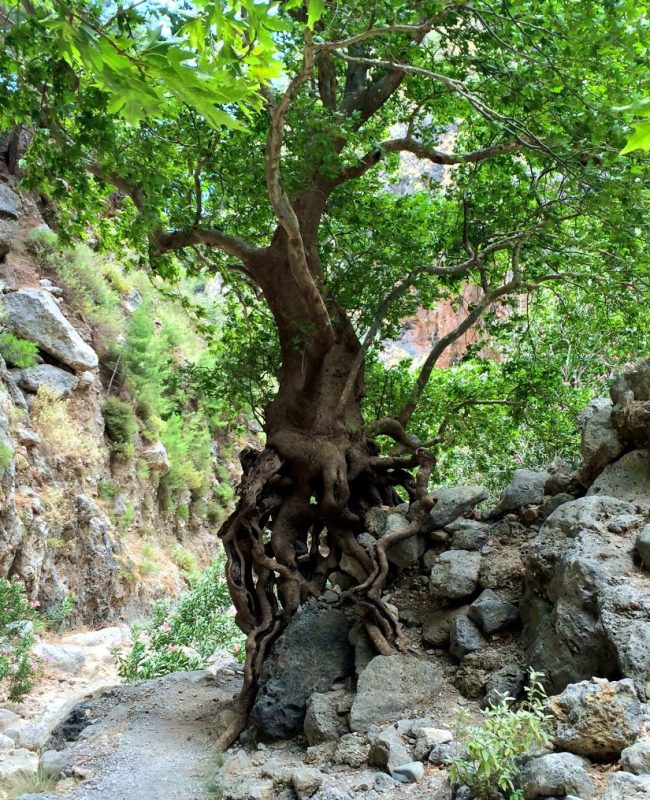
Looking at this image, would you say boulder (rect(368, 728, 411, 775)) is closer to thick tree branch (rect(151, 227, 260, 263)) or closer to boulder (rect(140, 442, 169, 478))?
thick tree branch (rect(151, 227, 260, 263))

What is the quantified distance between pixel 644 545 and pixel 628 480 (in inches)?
41.9

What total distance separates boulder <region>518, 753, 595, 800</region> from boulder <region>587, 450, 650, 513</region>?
2.43 meters

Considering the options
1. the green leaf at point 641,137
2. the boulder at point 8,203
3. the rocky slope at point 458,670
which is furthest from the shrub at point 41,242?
the green leaf at point 641,137

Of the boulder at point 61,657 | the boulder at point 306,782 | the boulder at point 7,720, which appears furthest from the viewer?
the boulder at point 61,657

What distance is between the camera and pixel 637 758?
2.99 m

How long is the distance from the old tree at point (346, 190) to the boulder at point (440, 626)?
0.28 meters

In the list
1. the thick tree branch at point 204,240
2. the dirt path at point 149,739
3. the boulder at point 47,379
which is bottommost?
the dirt path at point 149,739

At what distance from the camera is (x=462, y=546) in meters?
6.12

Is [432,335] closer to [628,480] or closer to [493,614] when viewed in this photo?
[628,480]

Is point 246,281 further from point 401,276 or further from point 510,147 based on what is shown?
point 510,147

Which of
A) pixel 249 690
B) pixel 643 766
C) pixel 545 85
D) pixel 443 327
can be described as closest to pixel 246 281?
pixel 545 85

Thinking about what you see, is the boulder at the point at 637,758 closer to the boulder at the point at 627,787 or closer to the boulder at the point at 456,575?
the boulder at the point at 627,787

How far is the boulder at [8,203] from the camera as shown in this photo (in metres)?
15.7

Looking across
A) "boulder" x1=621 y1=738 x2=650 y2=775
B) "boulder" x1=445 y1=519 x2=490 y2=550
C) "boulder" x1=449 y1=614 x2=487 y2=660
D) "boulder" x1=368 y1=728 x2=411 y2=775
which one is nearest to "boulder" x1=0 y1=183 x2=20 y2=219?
"boulder" x1=445 y1=519 x2=490 y2=550
